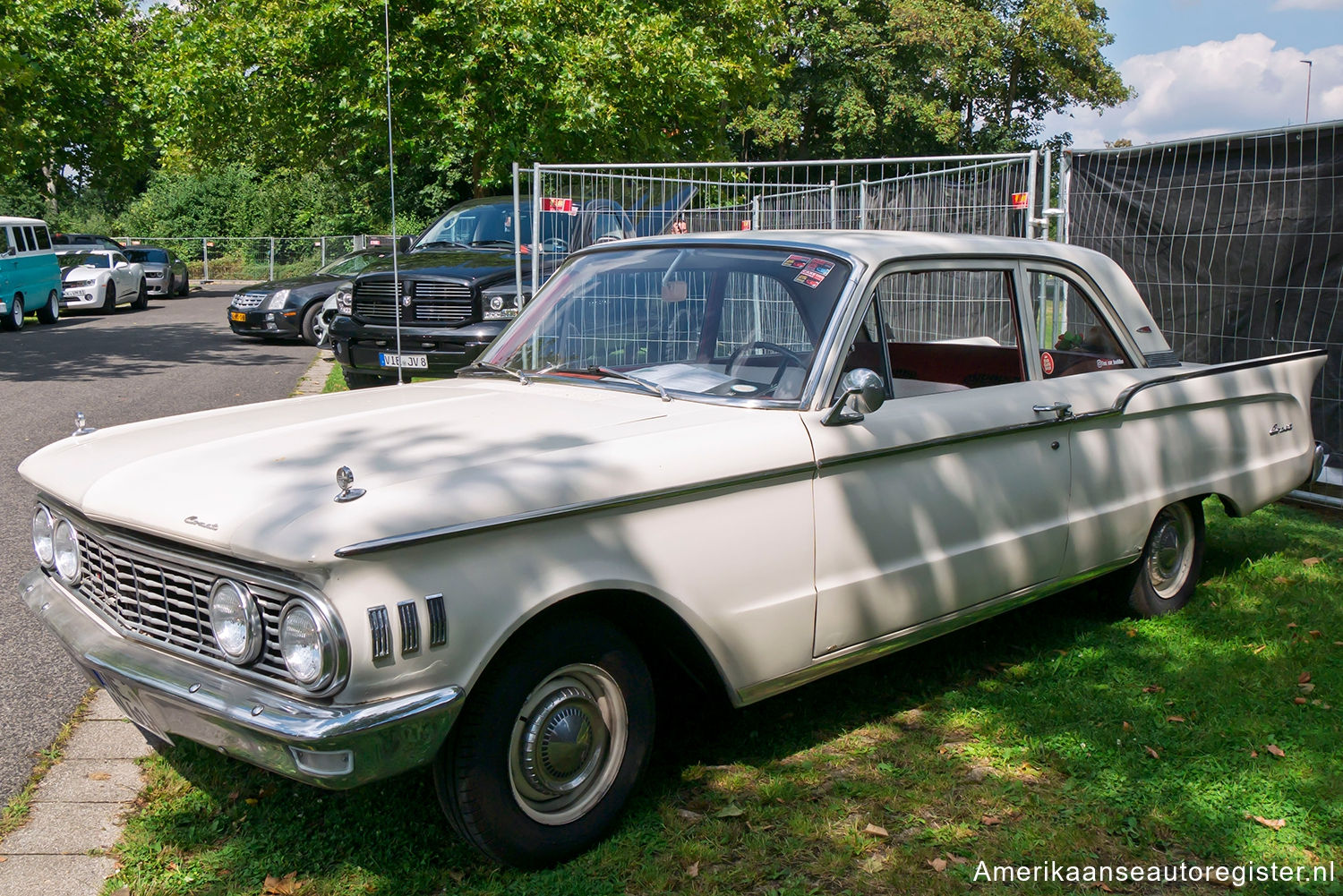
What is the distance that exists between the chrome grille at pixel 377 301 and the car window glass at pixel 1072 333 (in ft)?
23.5

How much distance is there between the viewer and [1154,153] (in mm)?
8070

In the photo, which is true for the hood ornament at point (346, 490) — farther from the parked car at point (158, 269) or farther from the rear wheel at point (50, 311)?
the parked car at point (158, 269)

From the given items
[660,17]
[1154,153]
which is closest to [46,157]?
[660,17]

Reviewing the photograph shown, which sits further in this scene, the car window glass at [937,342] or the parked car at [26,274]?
the parked car at [26,274]

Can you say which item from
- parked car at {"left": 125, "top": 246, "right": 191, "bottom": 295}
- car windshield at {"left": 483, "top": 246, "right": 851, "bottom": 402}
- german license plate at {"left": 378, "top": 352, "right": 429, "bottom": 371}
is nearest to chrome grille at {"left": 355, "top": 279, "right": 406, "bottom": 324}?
german license plate at {"left": 378, "top": 352, "right": 429, "bottom": 371}

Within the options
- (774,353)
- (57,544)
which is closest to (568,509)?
(774,353)

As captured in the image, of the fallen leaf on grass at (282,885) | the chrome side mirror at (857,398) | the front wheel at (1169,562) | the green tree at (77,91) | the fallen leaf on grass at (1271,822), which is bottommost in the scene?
the fallen leaf on grass at (282,885)

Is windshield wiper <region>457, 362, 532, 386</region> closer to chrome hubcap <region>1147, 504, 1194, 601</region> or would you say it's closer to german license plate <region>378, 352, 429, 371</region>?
chrome hubcap <region>1147, 504, 1194, 601</region>

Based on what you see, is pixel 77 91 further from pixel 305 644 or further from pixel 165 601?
pixel 305 644

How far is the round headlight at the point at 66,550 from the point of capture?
3.47 meters

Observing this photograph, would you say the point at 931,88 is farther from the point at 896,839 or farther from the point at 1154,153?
the point at 896,839

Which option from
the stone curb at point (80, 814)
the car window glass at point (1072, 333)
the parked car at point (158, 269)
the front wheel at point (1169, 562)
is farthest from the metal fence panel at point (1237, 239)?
the parked car at point (158, 269)

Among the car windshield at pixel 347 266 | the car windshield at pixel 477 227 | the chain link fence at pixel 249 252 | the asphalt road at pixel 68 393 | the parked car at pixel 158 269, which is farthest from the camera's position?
the chain link fence at pixel 249 252

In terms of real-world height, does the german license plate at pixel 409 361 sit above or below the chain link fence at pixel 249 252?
below
